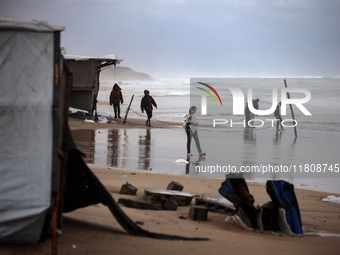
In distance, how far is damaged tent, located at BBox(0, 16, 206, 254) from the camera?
526cm

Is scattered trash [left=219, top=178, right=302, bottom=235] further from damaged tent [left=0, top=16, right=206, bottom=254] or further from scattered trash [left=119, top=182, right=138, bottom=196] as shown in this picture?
damaged tent [left=0, top=16, right=206, bottom=254]

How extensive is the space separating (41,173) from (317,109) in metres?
42.4

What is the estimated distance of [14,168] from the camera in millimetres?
5305

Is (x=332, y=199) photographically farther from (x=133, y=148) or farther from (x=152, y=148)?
(x=152, y=148)

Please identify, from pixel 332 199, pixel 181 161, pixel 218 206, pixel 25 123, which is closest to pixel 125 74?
pixel 181 161

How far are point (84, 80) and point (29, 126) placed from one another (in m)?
22.1

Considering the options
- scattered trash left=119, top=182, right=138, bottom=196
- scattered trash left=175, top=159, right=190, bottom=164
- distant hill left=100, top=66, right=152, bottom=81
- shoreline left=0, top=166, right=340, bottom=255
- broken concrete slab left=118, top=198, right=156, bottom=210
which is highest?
distant hill left=100, top=66, right=152, bottom=81

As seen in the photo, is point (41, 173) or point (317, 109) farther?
point (317, 109)

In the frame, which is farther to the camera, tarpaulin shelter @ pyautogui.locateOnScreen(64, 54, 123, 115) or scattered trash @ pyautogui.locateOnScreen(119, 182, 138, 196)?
tarpaulin shelter @ pyautogui.locateOnScreen(64, 54, 123, 115)

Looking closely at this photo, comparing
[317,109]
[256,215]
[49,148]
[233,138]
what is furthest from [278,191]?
[317,109]

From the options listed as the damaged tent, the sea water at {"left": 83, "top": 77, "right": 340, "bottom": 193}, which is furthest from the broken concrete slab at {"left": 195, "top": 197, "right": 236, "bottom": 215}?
the sea water at {"left": 83, "top": 77, "right": 340, "bottom": 193}

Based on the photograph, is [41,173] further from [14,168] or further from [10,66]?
[10,66]

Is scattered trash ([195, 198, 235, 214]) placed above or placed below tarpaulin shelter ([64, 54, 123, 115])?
below

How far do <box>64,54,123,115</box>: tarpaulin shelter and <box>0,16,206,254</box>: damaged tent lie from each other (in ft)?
70.8
